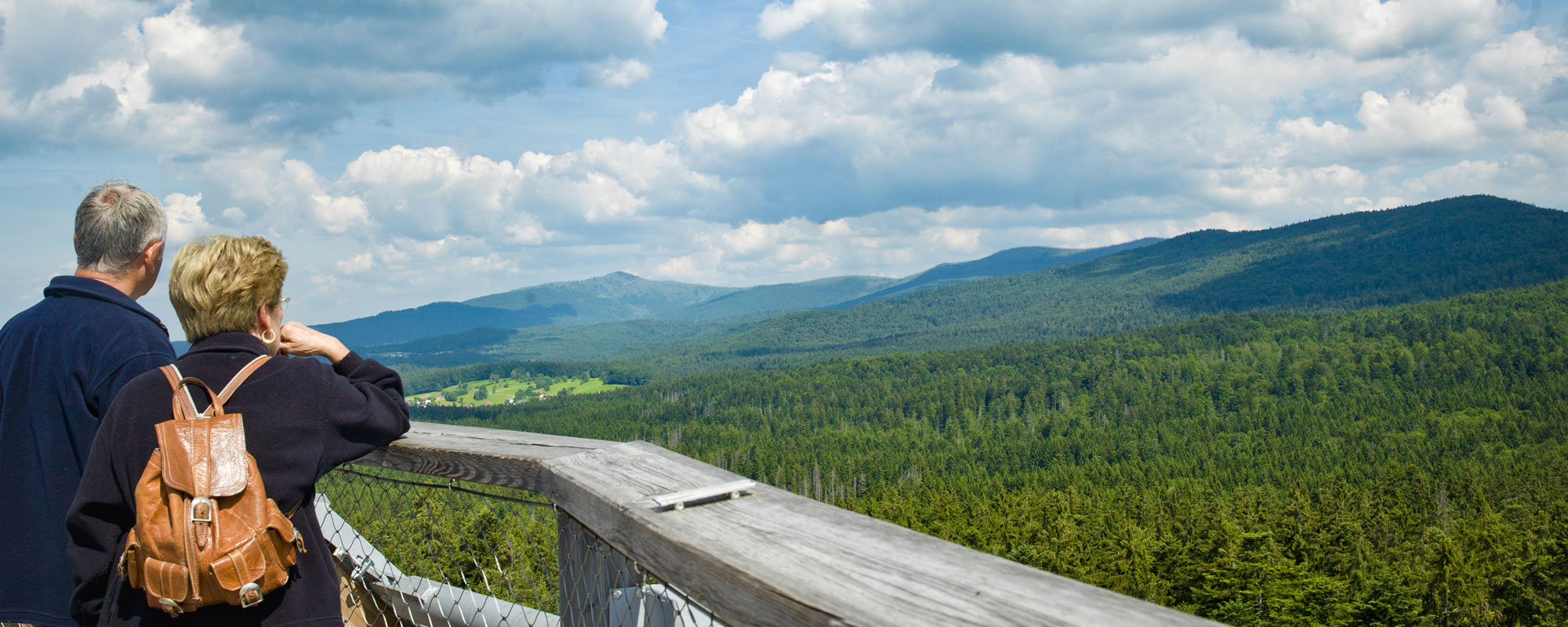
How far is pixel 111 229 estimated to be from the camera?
3.37 metres

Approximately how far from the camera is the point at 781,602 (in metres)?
1.27

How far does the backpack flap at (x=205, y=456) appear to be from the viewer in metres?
2.12

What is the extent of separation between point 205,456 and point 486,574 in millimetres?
1157

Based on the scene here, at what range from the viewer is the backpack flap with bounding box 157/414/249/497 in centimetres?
212

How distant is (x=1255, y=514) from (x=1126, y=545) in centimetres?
1111

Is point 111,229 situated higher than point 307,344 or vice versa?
point 111,229

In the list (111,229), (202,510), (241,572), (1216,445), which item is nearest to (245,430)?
(202,510)

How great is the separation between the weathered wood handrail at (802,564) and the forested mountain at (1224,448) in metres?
32.0

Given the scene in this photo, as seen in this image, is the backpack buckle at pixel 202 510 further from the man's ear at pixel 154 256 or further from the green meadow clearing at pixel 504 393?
the green meadow clearing at pixel 504 393

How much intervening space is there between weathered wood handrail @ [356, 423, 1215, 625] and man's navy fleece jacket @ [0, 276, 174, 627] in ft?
6.88

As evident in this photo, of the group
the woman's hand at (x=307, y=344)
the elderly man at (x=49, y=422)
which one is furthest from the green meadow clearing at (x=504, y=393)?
the woman's hand at (x=307, y=344)

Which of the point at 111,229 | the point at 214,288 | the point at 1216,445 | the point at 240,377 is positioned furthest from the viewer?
the point at 1216,445

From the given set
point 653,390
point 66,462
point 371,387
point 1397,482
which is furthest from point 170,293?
point 653,390

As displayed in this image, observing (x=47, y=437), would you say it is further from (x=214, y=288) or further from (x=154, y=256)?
(x=214, y=288)
